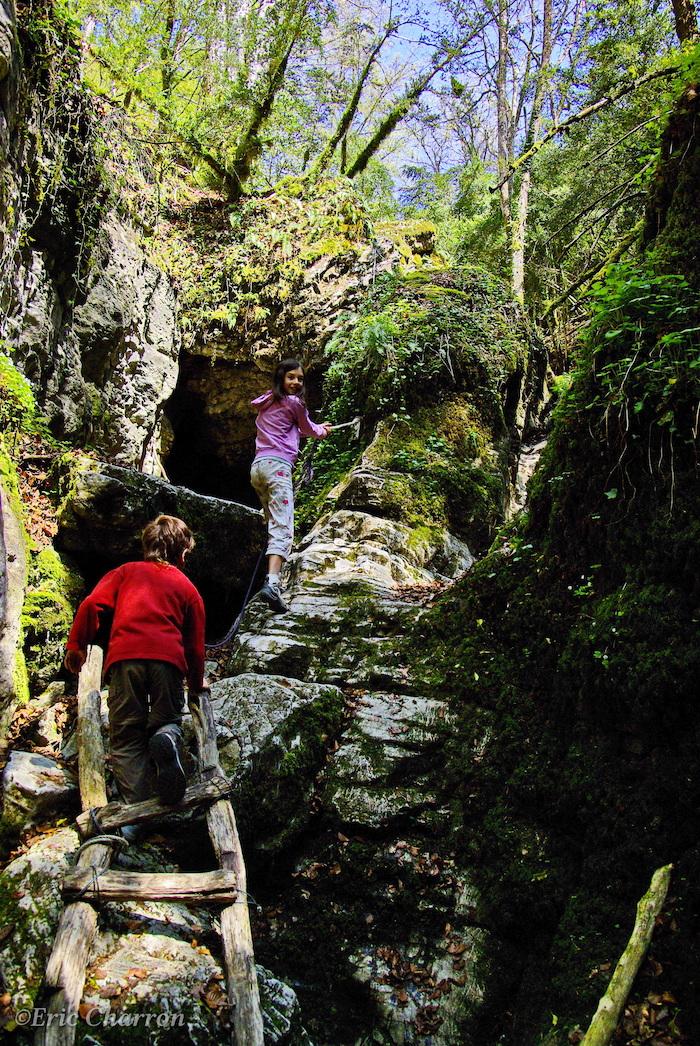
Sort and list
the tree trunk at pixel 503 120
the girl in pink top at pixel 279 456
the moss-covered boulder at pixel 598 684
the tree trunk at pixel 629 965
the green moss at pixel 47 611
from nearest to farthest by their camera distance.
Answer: the tree trunk at pixel 629 965, the moss-covered boulder at pixel 598 684, the green moss at pixel 47 611, the girl in pink top at pixel 279 456, the tree trunk at pixel 503 120

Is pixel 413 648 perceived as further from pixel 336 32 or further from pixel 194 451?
pixel 336 32

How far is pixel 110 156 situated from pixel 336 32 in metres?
12.4

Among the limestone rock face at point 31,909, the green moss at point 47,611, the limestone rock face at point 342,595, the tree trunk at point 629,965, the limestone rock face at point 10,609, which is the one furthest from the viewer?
the green moss at point 47,611

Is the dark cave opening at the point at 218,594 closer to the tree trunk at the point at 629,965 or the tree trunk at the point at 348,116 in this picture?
the tree trunk at the point at 629,965

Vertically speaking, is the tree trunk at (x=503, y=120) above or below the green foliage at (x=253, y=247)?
above

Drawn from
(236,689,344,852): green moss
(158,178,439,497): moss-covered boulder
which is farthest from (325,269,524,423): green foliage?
(236,689,344,852): green moss

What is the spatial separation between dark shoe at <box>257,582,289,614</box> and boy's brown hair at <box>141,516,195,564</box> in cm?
155

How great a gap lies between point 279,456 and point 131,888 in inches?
162

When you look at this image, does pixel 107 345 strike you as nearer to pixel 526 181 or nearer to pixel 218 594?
pixel 218 594

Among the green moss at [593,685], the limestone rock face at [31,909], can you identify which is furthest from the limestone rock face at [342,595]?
the limestone rock face at [31,909]

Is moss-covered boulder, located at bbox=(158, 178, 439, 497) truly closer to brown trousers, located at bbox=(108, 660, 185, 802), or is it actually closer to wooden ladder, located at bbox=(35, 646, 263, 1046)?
brown trousers, located at bbox=(108, 660, 185, 802)

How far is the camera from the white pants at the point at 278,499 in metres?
6.08

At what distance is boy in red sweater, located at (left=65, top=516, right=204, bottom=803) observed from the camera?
11.4ft

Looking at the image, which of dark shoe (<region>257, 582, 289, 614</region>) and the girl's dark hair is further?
the girl's dark hair
